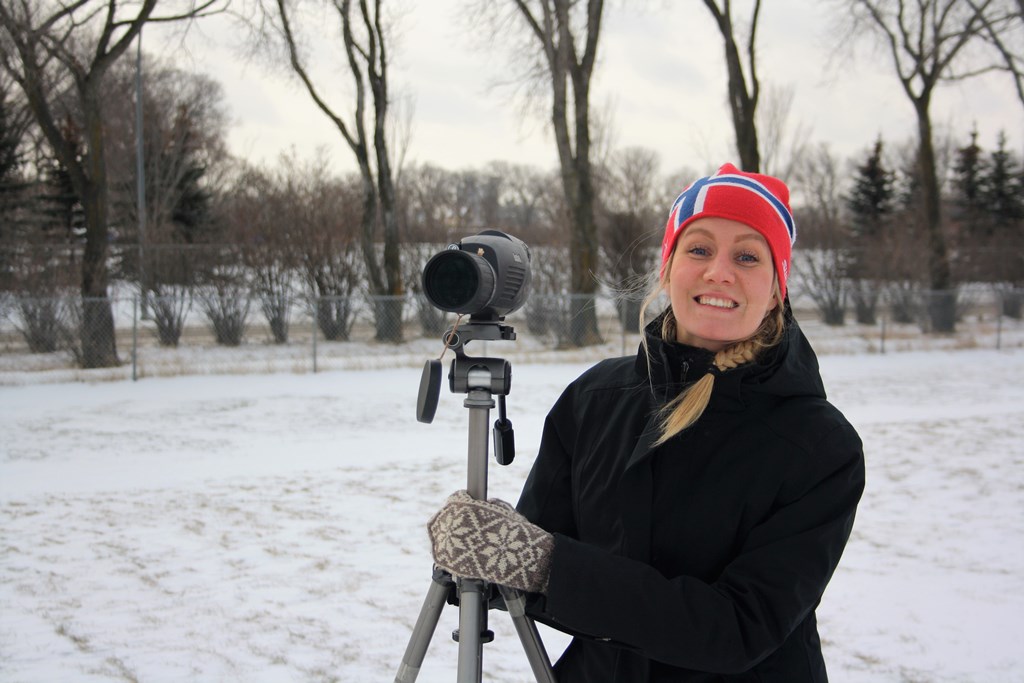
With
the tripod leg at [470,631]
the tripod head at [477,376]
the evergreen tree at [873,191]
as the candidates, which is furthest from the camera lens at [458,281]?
the evergreen tree at [873,191]

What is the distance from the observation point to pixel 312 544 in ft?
16.2

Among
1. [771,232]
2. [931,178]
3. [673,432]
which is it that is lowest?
[673,432]

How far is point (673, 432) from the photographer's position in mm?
1434

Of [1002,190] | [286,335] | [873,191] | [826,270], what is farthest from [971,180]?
[286,335]

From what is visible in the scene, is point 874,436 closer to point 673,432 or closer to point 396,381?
point 396,381

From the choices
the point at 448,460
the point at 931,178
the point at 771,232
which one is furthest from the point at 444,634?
the point at 931,178

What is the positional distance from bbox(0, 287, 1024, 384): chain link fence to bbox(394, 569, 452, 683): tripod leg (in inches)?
380

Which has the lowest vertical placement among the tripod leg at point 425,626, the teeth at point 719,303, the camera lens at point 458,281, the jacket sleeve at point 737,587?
the tripod leg at point 425,626

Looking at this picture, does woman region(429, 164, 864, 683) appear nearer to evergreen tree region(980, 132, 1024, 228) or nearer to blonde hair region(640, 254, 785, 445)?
blonde hair region(640, 254, 785, 445)

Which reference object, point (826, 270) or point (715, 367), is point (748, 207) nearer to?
point (715, 367)

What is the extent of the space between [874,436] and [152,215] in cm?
2479

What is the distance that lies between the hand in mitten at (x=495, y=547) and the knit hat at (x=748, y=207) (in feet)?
1.83

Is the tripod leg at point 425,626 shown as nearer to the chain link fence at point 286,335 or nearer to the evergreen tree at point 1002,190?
the chain link fence at point 286,335

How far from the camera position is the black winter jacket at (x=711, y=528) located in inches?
52.7
